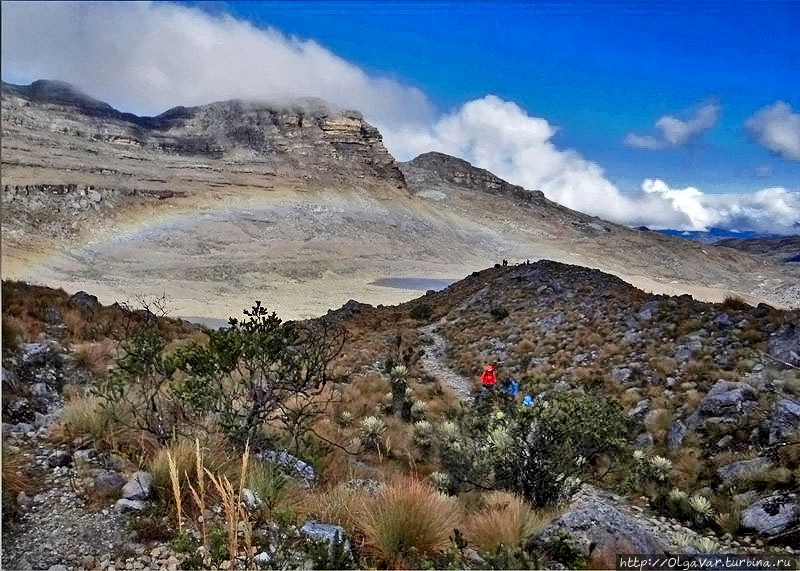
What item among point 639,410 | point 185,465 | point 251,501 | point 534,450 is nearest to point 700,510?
point 534,450

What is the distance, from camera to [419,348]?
37.2 feet

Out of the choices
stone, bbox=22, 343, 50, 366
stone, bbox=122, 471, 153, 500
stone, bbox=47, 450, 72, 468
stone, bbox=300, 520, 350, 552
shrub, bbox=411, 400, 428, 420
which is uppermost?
stone, bbox=22, 343, 50, 366

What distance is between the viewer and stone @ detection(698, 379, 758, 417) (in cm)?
508

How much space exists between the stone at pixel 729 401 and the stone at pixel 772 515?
1.54m

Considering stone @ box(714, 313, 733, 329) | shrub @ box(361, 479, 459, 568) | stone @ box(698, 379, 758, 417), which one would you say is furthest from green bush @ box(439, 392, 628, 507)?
stone @ box(714, 313, 733, 329)

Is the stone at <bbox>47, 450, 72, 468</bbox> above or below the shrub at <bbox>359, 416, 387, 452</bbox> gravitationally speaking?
above

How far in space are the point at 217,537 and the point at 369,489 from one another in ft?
3.96

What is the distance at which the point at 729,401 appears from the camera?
5.18m

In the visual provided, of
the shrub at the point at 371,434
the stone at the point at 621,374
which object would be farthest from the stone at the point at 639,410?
the shrub at the point at 371,434

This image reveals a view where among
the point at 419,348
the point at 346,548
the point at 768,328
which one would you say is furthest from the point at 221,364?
the point at 419,348

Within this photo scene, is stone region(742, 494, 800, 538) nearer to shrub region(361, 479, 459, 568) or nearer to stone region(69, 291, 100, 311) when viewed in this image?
shrub region(361, 479, 459, 568)

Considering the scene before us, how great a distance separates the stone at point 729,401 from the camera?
5078 mm

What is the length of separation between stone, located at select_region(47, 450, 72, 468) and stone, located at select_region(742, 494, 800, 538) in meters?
4.31

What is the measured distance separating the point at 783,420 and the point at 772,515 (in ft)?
4.64
